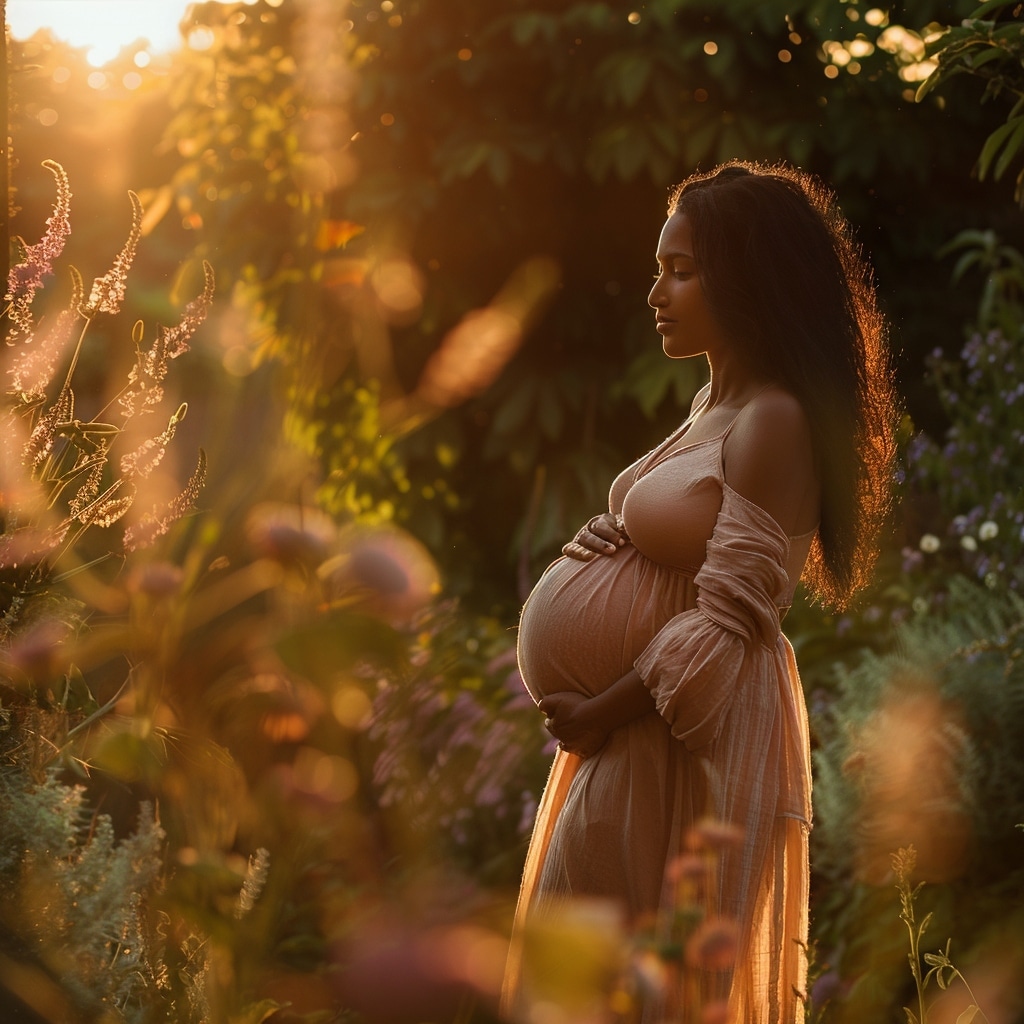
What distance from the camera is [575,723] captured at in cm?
184

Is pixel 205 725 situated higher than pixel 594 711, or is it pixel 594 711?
pixel 205 725

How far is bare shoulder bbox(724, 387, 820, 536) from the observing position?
174 centimetres

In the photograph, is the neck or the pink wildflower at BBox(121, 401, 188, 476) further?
the neck

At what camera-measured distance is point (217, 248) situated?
5.64 meters

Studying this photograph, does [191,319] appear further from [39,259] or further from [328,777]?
[328,777]

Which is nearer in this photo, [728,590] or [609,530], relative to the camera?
[728,590]

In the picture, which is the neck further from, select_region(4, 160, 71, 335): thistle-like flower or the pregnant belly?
select_region(4, 160, 71, 335): thistle-like flower

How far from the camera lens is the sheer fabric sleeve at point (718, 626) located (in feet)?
5.59

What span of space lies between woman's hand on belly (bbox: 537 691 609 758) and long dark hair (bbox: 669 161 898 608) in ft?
1.48

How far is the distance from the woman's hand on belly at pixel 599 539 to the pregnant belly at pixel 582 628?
13mm

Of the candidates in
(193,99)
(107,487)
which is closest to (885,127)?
(193,99)

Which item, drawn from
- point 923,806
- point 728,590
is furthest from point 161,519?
point 923,806

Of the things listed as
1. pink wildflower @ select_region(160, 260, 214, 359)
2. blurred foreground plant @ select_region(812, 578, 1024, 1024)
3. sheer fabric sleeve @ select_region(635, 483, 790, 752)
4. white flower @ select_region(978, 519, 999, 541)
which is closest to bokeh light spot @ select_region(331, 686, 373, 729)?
pink wildflower @ select_region(160, 260, 214, 359)

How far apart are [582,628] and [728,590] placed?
26 centimetres
